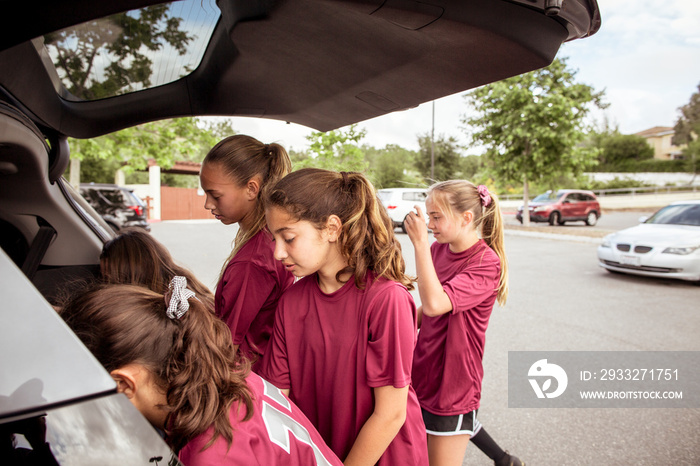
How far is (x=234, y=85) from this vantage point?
5.75 feet

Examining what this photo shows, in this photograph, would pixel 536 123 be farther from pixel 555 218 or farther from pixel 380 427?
pixel 380 427

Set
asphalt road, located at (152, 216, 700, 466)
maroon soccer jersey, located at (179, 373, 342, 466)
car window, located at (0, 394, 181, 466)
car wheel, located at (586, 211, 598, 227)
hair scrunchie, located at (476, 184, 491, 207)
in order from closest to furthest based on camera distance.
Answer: car window, located at (0, 394, 181, 466)
maroon soccer jersey, located at (179, 373, 342, 466)
hair scrunchie, located at (476, 184, 491, 207)
asphalt road, located at (152, 216, 700, 466)
car wheel, located at (586, 211, 598, 227)

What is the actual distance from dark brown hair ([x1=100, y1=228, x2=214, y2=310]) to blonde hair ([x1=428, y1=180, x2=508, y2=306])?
1.17 m

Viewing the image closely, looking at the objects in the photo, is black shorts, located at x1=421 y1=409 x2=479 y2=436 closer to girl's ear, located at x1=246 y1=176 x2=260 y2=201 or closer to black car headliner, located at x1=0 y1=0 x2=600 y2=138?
girl's ear, located at x1=246 y1=176 x2=260 y2=201

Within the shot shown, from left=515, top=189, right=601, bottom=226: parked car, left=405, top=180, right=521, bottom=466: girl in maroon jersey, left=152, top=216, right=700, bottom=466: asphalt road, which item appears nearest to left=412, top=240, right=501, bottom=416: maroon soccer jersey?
left=405, top=180, right=521, bottom=466: girl in maroon jersey

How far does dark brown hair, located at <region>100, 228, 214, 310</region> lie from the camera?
6.93ft

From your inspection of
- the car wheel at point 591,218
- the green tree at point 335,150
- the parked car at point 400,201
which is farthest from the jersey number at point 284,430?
the car wheel at point 591,218

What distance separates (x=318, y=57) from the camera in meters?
1.44

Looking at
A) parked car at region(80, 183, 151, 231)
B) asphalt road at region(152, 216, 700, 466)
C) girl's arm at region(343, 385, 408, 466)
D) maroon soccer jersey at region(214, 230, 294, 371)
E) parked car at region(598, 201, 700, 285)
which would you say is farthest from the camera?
parked car at region(80, 183, 151, 231)

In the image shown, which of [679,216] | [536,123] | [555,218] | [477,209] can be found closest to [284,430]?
[477,209]

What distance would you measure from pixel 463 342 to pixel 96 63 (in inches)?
73.6

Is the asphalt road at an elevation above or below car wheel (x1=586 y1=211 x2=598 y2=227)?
above

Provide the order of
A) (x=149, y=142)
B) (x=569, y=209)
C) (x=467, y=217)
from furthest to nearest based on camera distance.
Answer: (x=569, y=209), (x=149, y=142), (x=467, y=217)

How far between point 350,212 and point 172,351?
650 millimetres
